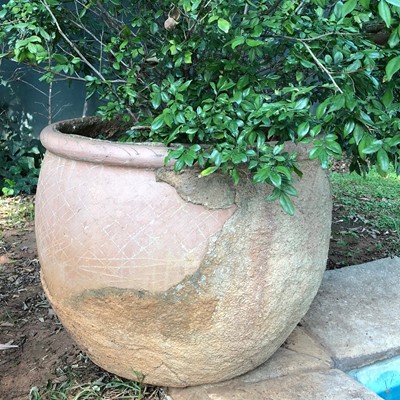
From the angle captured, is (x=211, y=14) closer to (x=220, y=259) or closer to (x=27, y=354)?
(x=220, y=259)

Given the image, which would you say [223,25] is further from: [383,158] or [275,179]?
[383,158]

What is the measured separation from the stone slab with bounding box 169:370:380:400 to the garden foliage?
75 centimetres

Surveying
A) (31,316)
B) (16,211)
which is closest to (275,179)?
(31,316)

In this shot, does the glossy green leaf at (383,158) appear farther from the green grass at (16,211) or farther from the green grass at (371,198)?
the green grass at (16,211)

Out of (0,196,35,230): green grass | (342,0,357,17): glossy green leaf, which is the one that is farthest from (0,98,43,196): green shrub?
(342,0,357,17): glossy green leaf

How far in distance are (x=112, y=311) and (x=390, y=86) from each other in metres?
1.05

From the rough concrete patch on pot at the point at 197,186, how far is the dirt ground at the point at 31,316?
2.97 feet

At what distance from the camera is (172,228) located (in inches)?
64.9

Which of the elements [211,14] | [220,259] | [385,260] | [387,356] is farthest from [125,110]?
[385,260]

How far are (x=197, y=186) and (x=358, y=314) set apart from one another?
120 cm

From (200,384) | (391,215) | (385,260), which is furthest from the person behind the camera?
(391,215)

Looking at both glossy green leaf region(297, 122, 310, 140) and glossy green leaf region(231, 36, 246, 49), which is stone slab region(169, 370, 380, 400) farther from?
glossy green leaf region(231, 36, 246, 49)

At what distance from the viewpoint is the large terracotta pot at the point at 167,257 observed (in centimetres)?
166

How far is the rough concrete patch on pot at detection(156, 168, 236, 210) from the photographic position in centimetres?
166
